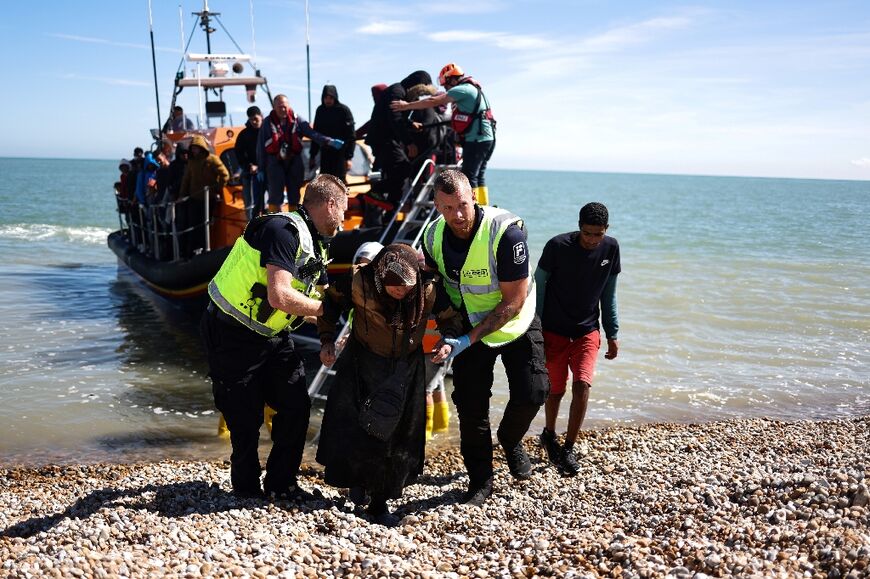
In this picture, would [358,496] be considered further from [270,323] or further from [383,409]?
[270,323]

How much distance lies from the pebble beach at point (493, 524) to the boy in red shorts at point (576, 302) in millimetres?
547

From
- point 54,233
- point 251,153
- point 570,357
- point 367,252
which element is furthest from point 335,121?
point 54,233

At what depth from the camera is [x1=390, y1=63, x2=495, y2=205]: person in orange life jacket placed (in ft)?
22.5

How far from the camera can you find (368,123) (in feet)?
26.6

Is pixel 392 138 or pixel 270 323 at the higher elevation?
pixel 392 138

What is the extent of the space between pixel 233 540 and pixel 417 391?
112 centimetres

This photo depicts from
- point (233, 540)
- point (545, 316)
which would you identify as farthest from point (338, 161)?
point (233, 540)

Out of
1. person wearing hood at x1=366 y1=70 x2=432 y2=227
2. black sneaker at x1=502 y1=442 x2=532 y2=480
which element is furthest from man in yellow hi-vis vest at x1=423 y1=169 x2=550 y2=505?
person wearing hood at x1=366 y1=70 x2=432 y2=227

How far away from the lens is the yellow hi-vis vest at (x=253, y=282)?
154 inches

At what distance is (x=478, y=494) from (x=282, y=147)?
17.9 ft

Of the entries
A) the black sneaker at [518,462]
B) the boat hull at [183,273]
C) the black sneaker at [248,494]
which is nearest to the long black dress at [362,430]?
the black sneaker at [248,494]

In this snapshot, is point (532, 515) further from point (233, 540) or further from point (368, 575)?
point (233, 540)

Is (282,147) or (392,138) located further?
(282,147)

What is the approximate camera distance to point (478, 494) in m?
4.46
